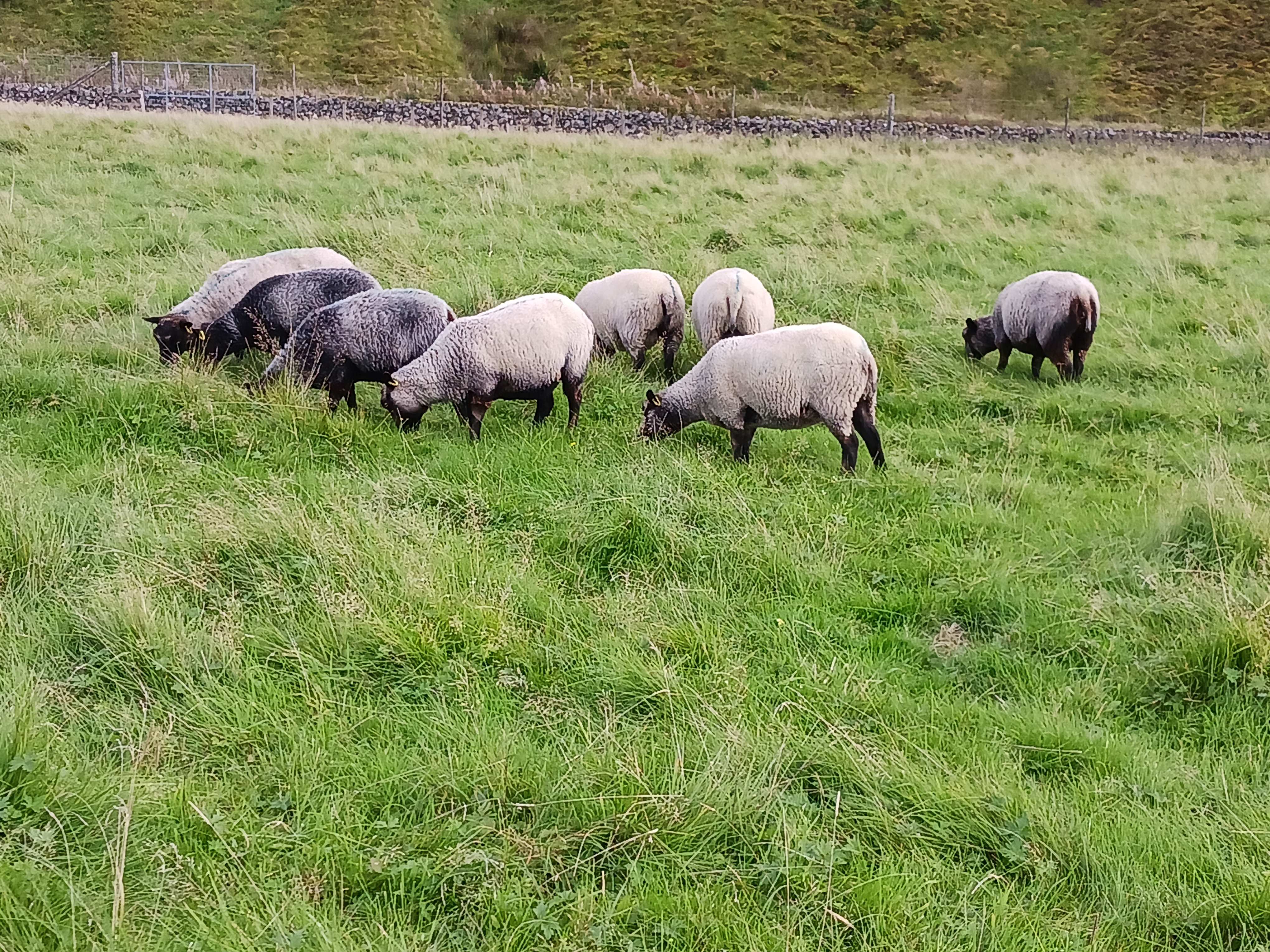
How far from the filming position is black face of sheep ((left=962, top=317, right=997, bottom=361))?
29.0 feet

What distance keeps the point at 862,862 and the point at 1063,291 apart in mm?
6904

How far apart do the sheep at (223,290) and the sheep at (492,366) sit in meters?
2.06

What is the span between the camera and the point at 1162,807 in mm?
3221

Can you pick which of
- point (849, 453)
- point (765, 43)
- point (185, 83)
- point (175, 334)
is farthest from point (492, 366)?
point (765, 43)

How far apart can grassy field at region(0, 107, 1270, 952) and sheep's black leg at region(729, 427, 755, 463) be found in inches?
7.1

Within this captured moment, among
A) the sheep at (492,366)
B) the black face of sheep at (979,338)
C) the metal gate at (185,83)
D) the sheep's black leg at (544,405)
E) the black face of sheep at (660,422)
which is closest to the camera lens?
the sheep at (492,366)

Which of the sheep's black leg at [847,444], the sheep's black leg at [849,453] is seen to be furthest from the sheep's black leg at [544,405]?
the sheep's black leg at [849,453]

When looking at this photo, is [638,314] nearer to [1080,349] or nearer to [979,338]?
[979,338]

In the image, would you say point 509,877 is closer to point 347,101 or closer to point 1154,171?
point 1154,171

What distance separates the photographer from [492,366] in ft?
21.2

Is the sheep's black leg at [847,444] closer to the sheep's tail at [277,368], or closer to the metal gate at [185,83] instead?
the sheep's tail at [277,368]

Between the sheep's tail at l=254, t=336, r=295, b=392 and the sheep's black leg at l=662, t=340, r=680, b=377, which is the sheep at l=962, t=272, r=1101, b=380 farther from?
the sheep's tail at l=254, t=336, r=295, b=392

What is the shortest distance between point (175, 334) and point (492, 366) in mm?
2805

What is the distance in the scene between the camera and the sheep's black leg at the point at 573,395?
6.82 metres
